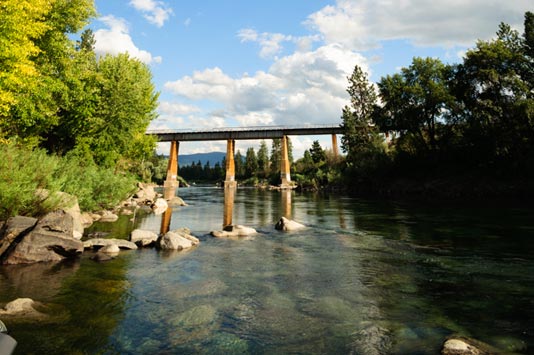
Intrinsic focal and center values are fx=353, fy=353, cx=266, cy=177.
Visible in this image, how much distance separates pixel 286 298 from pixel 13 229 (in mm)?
9782

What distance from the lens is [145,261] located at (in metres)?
12.6

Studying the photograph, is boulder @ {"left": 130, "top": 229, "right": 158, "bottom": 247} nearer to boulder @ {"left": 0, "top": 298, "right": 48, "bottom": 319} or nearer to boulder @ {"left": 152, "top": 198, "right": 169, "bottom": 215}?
boulder @ {"left": 0, "top": 298, "right": 48, "bottom": 319}

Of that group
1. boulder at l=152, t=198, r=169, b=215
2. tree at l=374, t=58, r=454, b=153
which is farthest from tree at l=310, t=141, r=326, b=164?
boulder at l=152, t=198, r=169, b=215

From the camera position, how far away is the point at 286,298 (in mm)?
8891

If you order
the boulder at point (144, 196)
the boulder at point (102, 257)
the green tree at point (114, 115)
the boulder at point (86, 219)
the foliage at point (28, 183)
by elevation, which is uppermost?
the green tree at point (114, 115)

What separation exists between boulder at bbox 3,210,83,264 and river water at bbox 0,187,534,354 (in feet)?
2.23

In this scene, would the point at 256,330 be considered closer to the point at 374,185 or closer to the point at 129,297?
the point at 129,297

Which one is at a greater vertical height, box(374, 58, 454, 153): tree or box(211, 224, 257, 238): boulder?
box(374, 58, 454, 153): tree

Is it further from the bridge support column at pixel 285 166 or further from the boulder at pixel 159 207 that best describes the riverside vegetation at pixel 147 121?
the bridge support column at pixel 285 166

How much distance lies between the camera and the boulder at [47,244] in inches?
455

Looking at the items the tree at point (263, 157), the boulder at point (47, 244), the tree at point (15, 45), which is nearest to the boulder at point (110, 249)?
the boulder at point (47, 244)

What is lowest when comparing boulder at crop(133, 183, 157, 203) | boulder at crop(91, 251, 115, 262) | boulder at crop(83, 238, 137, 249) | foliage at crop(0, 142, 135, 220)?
boulder at crop(91, 251, 115, 262)

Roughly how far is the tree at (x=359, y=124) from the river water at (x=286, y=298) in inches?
2061

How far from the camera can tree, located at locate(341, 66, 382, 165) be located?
Answer: 6734 cm
